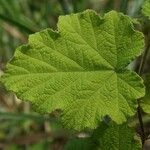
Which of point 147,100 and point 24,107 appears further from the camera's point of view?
point 24,107

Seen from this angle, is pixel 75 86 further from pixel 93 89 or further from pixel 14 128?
pixel 14 128

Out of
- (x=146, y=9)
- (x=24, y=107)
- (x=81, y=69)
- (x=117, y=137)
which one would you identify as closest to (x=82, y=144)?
(x=117, y=137)

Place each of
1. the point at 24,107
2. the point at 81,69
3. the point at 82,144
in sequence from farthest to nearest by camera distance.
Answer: the point at 24,107 < the point at 82,144 < the point at 81,69

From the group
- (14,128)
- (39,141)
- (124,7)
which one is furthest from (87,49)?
(14,128)

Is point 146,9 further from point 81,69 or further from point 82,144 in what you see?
point 82,144

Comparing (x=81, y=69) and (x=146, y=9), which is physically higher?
(x=146, y=9)

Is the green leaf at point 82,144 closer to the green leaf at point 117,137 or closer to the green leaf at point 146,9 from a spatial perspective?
the green leaf at point 117,137
